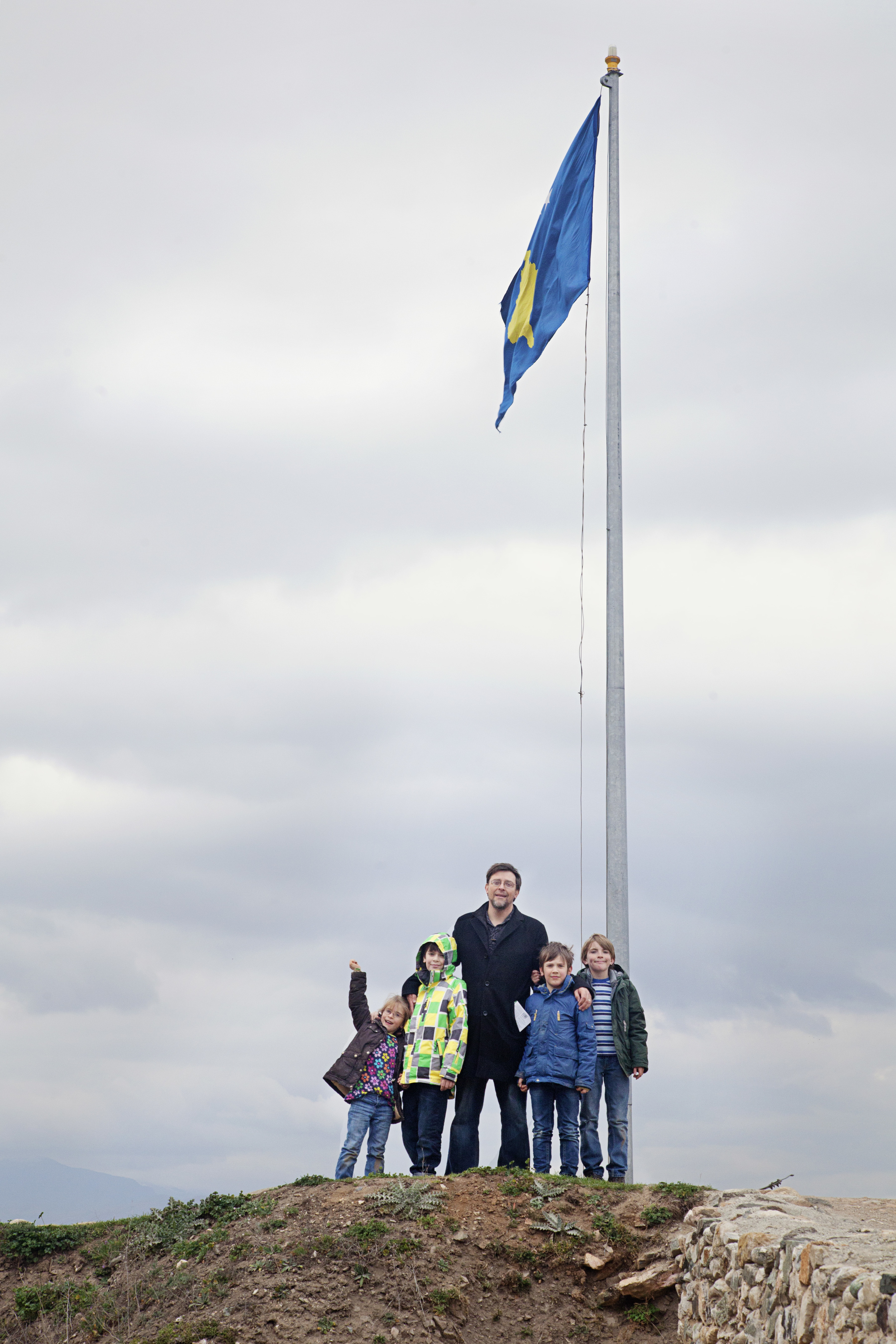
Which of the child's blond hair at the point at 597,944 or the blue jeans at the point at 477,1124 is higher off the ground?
→ the child's blond hair at the point at 597,944

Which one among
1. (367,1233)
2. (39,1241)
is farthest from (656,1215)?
(39,1241)

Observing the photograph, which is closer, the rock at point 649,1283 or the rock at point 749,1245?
the rock at point 749,1245

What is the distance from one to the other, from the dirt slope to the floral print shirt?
25.1 inches

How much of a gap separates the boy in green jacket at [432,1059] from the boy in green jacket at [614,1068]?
1.05m

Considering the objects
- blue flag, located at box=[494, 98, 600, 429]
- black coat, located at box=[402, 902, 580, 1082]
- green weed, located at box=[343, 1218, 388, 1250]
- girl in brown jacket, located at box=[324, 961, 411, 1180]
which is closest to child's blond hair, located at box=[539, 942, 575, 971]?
black coat, located at box=[402, 902, 580, 1082]

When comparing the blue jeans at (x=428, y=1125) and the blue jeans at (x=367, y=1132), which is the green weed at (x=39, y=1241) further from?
the blue jeans at (x=428, y=1125)

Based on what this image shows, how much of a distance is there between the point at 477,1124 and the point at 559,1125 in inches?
29.6

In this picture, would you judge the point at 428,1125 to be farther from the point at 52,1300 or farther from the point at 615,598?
the point at 615,598

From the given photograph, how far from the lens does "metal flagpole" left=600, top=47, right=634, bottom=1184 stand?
10.3 metres

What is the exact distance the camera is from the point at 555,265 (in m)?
12.9

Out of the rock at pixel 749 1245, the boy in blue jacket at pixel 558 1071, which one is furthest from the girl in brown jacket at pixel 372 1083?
the rock at pixel 749 1245

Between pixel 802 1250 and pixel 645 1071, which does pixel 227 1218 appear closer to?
pixel 645 1071

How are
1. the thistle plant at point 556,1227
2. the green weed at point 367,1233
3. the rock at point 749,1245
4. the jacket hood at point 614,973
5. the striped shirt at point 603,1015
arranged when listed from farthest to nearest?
the jacket hood at point 614,973 → the striped shirt at point 603,1015 → the thistle plant at point 556,1227 → the green weed at point 367,1233 → the rock at point 749,1245

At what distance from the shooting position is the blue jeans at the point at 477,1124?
9266mm
